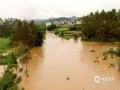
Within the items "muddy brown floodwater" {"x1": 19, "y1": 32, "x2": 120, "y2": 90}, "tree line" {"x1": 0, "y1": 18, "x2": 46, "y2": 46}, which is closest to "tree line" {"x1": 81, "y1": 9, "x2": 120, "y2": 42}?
"tree line" {"x1": 0, "y1": 18, "x2": 46, "y2": 46}

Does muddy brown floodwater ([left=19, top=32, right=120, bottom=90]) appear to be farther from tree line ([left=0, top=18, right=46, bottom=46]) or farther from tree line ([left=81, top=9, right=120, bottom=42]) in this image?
tree line ([left=81, top=9, right=120, bottom=42])

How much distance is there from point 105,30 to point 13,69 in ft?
66.0

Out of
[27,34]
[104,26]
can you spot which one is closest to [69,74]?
[27,34]

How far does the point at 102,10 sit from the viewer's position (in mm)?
28344

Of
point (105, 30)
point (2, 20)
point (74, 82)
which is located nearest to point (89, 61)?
point (74, 82)

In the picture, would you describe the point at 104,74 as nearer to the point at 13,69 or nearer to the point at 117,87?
the point at 117,87

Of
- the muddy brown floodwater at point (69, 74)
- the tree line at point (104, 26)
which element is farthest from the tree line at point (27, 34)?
the tree line at point (104, 26)

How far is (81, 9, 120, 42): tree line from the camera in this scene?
27.5 metres

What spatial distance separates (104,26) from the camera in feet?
94.3

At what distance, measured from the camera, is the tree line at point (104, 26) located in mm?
27500

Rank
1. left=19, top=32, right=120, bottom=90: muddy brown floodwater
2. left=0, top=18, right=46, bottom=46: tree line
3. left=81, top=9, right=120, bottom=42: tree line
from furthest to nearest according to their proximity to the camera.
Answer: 1. left=81, top=9, right=120, bottom=42: tree line
2. left=0, top=18, right=46, bottom=46: tree line
3. left=19, top=32, right=120, bottom=90: muddy brown floodwater

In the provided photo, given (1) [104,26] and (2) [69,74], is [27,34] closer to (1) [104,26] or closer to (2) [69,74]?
(2) [69,74]

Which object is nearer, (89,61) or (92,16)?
(89,61)

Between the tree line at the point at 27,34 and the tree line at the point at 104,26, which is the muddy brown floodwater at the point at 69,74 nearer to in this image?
the tree line at the point at 27,34
